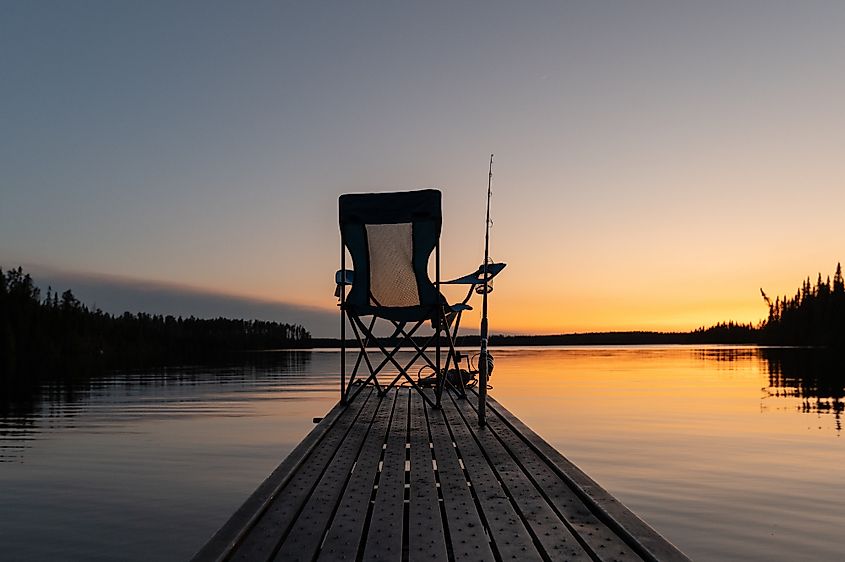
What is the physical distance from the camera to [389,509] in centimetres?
305

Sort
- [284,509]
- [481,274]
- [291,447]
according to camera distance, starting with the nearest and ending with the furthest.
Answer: [284,509], [481,274], [291,447]

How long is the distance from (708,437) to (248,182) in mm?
13363

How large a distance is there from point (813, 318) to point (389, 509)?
10118 cm

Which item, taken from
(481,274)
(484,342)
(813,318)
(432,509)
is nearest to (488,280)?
(481,274)

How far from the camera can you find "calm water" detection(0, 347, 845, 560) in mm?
4969

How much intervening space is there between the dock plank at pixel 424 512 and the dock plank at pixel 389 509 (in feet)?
0.17

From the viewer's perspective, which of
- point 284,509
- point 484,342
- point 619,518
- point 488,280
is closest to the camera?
point 619,518

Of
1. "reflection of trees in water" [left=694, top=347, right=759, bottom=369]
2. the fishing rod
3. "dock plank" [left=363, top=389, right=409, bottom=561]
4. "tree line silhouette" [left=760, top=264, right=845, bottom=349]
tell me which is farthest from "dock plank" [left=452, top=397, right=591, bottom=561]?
"tree line silhouette" [left=760, top=264, right=845, bottom=349]

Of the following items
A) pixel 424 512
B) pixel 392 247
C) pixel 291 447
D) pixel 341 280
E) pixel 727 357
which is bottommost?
pixel 727 357

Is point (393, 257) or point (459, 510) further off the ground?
point (393, 257)

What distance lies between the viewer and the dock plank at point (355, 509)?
8.25ft

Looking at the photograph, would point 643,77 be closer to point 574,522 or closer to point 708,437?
point 708,437

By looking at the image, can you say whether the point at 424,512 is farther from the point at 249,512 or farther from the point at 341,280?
the point at 341,280

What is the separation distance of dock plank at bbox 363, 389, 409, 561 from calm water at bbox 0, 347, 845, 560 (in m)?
1.57
